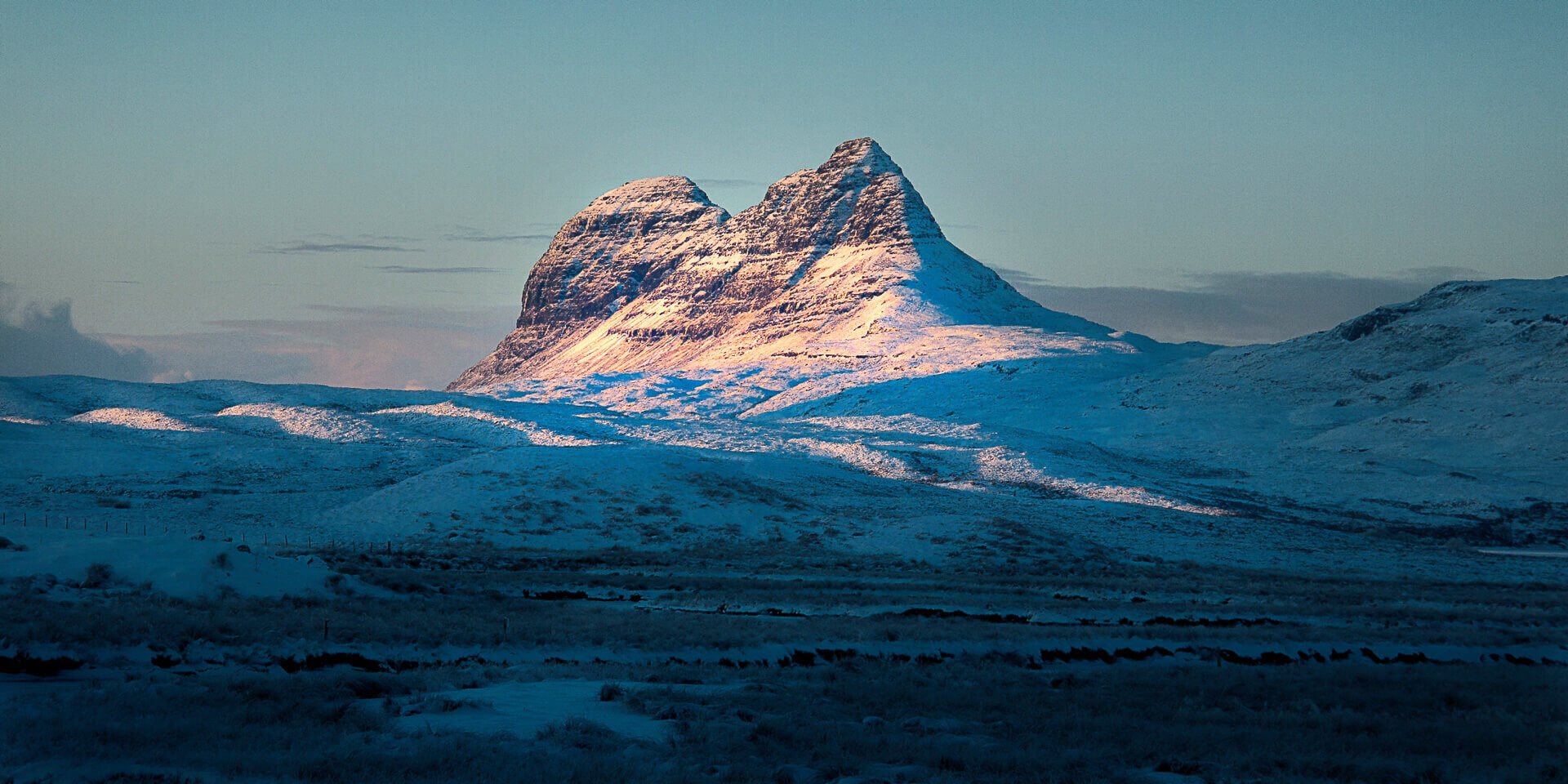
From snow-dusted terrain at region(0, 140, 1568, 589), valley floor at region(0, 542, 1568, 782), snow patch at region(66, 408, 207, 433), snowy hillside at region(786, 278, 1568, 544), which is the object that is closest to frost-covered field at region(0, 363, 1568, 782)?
valley floor at region(0, 542, 1568, 782)

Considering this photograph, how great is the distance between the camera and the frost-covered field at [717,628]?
16.7 metres

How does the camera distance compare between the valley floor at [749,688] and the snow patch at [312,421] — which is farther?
the snow patch at [312,421]

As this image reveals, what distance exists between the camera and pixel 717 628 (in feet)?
96.7

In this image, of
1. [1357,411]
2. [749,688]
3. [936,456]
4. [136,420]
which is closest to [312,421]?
[136,420]

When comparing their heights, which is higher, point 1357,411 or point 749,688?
point 1357,411

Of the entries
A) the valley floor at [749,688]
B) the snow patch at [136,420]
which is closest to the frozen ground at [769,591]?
the valley floor at [749,688]

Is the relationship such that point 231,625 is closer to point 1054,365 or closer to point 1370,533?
point 1370,533

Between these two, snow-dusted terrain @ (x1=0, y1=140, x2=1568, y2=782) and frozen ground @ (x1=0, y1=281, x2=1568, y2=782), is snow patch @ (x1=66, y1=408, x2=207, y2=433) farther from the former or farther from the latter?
snow-dusted terrain @ (x1=0, y1=140, x2=1568, y2=782)

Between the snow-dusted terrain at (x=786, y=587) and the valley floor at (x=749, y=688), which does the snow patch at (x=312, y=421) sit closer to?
the snow-dusted terrain at (x=786, y=587)

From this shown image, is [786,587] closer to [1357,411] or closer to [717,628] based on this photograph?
[717,628]

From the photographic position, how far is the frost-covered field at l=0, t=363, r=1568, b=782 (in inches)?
656

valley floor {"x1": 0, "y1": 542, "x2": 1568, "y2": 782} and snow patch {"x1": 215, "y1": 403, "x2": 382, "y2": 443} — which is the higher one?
snow patch {"x1": 215, "y1": 403, "x2": 382, "y2": 443}

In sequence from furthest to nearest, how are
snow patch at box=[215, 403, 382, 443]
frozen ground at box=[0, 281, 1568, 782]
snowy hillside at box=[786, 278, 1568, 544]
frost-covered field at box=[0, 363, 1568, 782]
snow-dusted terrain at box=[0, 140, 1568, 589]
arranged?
1. snow patch at box=[215, 403, 382, 443]
2. snowy hillside at box=[786, 278, 1568, 544]
3. snow-dusted terrain at box=[0, 140, 1568, 589]
4. frozen ground at box=[0, 281, 1568, 782]
5. frost-covered field at box=[0, 363, 1568, 782]

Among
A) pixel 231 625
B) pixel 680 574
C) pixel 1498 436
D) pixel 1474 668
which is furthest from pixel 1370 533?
pixel 231 625
